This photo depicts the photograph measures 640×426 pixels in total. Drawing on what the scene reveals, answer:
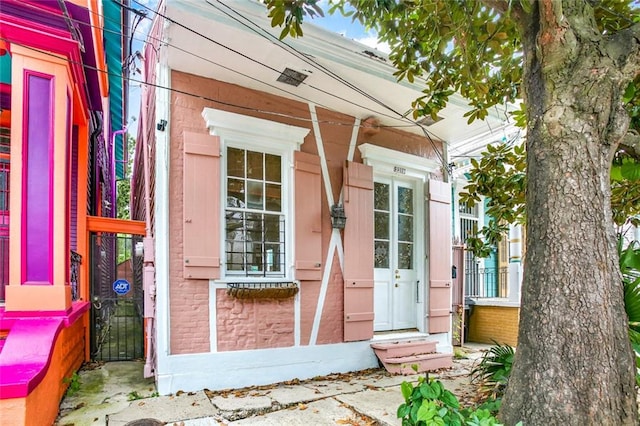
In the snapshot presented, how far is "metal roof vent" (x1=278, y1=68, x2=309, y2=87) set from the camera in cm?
445

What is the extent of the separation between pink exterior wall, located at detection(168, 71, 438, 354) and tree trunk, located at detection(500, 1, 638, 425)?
2755 mm

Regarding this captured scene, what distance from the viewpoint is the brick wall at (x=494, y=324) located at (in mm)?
6855

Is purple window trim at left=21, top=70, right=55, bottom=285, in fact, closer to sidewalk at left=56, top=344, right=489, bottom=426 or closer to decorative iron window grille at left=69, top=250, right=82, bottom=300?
decorative iron window grille at left=69, top=250, right=82, bottom=300

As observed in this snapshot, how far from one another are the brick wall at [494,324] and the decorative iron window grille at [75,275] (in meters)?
6.17

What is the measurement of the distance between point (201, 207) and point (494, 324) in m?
5.63

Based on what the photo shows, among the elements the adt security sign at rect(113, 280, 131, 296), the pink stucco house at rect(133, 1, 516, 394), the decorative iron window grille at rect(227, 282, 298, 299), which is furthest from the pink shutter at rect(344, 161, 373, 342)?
the adt security sign at rect(113, 280, 131, 296)

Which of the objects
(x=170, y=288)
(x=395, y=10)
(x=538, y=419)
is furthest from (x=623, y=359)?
(x=170, y=288)

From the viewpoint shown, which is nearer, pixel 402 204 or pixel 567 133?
pixel 567 133

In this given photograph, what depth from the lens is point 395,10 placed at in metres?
3.16

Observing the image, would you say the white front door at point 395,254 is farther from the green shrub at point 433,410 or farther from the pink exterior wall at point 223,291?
the green shrub at point 433,410

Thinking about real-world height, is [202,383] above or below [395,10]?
below

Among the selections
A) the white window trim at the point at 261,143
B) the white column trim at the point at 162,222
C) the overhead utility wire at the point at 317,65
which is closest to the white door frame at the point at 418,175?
the overhead utility wire at the point at 317,65

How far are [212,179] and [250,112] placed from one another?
3.10 feet

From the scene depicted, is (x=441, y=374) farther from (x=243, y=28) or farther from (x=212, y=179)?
(x=243, y=28)
